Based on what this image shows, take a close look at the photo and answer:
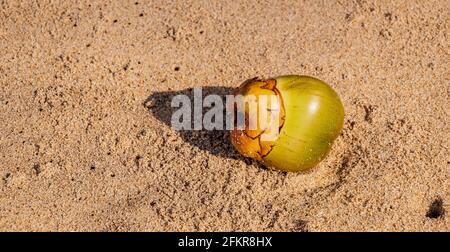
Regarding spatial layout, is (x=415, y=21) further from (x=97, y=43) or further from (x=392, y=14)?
(x=97, y=43)

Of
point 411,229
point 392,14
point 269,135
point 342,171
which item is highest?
point 392,14

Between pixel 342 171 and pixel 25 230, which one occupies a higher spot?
pixel 342 171

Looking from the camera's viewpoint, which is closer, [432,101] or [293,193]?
[293,193]

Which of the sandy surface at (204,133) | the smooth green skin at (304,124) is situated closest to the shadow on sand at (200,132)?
the sandy surface at (204,133)

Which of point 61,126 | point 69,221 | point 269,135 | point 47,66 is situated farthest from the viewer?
point 47,66

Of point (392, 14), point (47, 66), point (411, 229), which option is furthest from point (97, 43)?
point (411, 229)

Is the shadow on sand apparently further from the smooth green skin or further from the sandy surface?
the smooth green skin

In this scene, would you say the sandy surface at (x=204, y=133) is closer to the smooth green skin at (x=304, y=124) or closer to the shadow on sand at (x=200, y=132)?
the shadow on sand at (x=200, y=132)

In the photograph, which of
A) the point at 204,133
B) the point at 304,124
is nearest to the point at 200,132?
the point at 204,133
